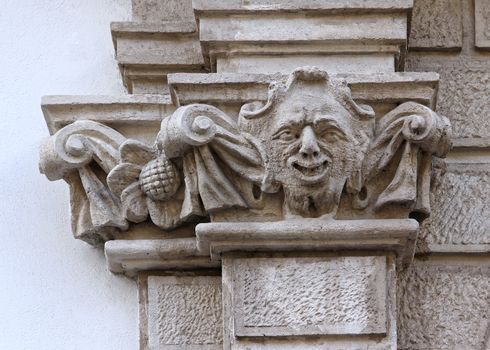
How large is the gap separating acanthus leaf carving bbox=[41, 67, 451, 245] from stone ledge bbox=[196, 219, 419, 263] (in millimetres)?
32

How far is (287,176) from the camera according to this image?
3.61 metres

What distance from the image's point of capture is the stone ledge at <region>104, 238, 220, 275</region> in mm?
3746

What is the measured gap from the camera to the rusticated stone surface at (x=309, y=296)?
361 cm

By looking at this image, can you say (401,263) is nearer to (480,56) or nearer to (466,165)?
(466,165)

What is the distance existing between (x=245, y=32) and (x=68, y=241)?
0.58 meters

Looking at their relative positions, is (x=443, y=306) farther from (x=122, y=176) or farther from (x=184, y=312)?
(x=122, y=176)

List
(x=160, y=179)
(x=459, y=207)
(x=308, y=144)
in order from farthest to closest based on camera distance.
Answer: (x=459, y=207)
(x=160, y=179)
(x=308, y=144)

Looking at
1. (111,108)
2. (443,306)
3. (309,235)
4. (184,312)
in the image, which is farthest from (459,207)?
(111,108)

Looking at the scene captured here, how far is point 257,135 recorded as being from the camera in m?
3.64

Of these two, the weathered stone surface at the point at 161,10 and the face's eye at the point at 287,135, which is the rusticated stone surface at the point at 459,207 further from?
the weathered stone surface at the point at 161,10

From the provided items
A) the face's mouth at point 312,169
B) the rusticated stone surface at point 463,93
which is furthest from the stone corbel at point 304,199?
the rusticated stone surface at point 463,93

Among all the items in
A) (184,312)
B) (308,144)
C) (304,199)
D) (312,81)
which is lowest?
(184,312)

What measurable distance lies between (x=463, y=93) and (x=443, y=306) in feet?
1.55

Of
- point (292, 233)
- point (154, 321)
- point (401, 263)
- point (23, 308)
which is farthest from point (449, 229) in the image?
point (23, 308)
